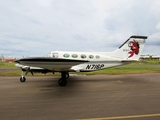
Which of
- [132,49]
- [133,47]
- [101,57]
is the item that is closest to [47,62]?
[101,57]

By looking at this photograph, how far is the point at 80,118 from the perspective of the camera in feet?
13.4

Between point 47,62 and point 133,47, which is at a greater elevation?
point 133,47

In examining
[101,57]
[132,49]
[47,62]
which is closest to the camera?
[47,62]

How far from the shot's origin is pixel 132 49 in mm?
12086

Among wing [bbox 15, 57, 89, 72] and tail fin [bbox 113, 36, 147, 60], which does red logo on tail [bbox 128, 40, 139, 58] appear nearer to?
tail fin [bbox 113, 36, 147, 60]

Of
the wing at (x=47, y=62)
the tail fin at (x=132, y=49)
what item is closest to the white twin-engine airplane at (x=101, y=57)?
the tail fin at (x=132, y=49)

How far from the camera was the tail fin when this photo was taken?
12070 millimetres

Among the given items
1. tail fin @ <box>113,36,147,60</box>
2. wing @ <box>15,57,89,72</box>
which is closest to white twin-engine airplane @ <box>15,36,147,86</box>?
tail fin @ <box>113,36,147,60</box>

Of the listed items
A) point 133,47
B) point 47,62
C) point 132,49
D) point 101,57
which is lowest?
point 47,62

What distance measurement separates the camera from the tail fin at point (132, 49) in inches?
475

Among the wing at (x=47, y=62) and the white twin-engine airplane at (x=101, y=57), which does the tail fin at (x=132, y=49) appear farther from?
the wing at (x=47, y=62)

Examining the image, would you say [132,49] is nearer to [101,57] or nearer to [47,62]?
[101,57]

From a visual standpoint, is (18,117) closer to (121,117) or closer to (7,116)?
(7,116)

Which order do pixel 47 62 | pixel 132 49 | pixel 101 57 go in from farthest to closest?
pixel 132 49 → pixel 101 57 → pixel 47 62
